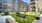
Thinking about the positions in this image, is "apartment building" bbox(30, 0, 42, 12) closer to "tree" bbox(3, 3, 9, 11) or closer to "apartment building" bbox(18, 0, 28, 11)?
"apartment building" bbox(18, 0, 28, 11)

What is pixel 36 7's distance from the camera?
56.1 inches

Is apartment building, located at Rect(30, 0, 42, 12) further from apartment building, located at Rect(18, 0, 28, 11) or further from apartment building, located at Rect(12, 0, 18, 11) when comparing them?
apartment building, located at Rect(12, 0, 18, 11)

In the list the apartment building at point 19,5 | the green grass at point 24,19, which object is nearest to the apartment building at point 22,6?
the apartment building at point 19,5

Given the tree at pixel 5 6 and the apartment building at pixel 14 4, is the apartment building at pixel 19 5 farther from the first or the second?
the tree at pixel 5 6

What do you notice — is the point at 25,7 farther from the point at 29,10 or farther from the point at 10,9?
the point at 10,9

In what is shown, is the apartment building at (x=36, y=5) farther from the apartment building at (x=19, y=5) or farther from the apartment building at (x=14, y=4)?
the apartment building at (x=14, y=4)

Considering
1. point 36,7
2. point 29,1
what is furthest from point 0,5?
point 36,7

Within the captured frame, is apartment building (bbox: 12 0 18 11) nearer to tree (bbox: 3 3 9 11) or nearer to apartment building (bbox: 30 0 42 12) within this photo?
tree (bbox: 3 3 9 11)

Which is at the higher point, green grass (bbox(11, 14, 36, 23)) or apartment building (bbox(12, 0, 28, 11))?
apartment building (bbox(12, 0, 28, 11))

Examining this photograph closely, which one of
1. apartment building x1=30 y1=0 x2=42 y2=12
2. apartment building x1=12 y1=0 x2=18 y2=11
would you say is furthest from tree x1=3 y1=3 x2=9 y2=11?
apartment building x1=30 y1=0 x2=42 y2=12

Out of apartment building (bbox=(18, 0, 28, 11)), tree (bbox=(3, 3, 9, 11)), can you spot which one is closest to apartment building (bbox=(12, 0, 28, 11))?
apartment building (bbox=(18, 0, 28, 11))

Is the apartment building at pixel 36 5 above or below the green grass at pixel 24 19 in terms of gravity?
above

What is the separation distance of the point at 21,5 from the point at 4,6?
0.84 ft

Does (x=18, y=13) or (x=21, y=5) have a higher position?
(x=21, y=5)
